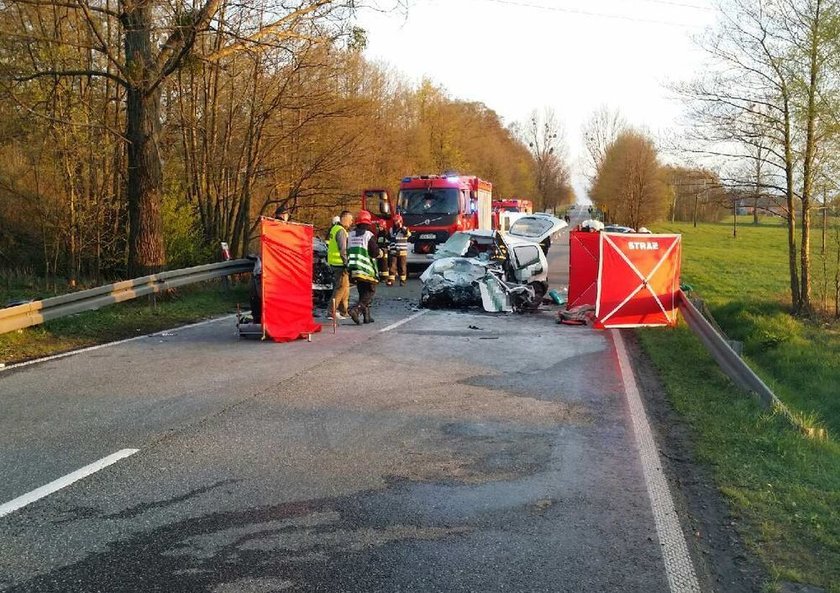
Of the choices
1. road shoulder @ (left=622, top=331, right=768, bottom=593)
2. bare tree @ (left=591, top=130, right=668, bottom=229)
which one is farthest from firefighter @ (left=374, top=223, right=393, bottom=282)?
bare tree @ (left=591, top=130, right=668, bottom=229)

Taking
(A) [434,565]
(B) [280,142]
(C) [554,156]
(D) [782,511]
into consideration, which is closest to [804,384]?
(D) [782,511]

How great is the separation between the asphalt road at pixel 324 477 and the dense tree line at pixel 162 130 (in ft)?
22.4

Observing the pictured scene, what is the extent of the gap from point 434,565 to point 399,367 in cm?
517

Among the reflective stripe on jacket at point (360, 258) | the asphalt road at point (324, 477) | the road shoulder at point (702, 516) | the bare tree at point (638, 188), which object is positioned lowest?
the road shoulder at point (702, 516)

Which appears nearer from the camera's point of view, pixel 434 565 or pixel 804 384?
pixel 434 565

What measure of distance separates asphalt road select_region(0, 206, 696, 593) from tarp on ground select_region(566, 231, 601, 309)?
5.18 meters

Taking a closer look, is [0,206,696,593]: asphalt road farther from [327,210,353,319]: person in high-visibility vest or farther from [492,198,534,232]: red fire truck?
[492,198,534,232]: red fire truck

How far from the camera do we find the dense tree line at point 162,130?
14.1m

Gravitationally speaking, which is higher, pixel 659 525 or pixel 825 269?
pixel 825 269

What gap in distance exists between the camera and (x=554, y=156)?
343ft

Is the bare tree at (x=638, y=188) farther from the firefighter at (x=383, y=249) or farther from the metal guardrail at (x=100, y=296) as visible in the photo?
the metal guardrail at (x=100, y=296)

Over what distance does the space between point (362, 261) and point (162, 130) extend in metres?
5.93

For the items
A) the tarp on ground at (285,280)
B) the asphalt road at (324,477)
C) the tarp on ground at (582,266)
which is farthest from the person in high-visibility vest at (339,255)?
the tarp on ground at (582,266)

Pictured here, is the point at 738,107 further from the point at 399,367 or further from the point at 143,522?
the point at 143,522
